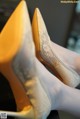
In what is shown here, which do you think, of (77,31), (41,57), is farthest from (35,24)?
(77,31)

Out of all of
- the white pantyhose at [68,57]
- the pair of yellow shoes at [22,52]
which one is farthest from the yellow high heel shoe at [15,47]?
the white pantyhose at [68,57]

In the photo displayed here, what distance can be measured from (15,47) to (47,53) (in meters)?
0.20

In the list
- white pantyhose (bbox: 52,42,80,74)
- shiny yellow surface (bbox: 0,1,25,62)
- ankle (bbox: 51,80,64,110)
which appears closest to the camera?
shiny yellow surface (bbox: 0,1,25,62)

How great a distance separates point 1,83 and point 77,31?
1.16 ft

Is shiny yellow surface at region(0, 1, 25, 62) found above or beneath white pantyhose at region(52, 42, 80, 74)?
above

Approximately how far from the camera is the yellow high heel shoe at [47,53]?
0.60 meters

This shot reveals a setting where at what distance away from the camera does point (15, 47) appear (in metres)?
0.44

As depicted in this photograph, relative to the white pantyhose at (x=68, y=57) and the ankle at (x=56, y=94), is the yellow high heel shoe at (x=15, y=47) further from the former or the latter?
the white pantyhose at (x=68, y=57)

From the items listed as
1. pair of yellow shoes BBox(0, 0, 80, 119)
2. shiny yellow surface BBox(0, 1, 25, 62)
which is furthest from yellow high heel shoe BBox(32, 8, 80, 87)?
shiny yellow surface BBox(0, 1, 25, 62)

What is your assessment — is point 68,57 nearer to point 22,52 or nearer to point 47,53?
point 47,53

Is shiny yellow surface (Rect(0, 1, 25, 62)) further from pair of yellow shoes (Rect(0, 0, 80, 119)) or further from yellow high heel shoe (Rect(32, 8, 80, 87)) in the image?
yellow high heel shoe (Rect(32, 8, 80, 87))

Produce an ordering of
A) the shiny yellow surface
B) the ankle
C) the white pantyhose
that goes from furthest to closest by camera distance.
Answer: the white pantyhose, the ankle, the shiny yellow surface

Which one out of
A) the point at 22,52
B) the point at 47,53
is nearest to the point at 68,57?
the point at 47,53

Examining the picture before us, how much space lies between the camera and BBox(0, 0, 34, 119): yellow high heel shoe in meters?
0.45
